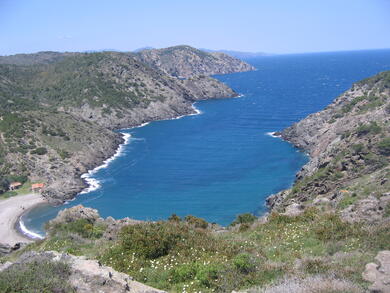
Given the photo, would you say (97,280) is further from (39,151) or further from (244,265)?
(39,151)

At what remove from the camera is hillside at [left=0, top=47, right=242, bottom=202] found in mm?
75000

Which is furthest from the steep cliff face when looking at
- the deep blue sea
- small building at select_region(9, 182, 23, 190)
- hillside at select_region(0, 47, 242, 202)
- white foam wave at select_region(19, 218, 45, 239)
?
small building at select_region(9, 182, 23, 190)

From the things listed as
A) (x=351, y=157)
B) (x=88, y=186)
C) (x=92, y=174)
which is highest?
(x=351, y=157)

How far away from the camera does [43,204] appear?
6256 centimetres

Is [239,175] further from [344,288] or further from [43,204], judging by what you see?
[344,288]

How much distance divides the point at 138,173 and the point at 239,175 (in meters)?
20.2

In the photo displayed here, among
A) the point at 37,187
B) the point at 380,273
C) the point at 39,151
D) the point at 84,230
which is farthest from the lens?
the point at 39,151

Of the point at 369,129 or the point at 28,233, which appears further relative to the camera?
the point at 369,129

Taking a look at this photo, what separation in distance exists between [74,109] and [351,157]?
93829 mm

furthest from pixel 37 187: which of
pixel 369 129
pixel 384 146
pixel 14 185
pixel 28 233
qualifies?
pixel 384 146

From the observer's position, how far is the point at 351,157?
52219 mm

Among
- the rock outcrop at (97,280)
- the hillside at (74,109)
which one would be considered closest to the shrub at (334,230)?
the rock outcrop at (97,280)

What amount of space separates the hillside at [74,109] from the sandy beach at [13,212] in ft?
9.40

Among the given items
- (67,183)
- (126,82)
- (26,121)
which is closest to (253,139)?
(67,183)
